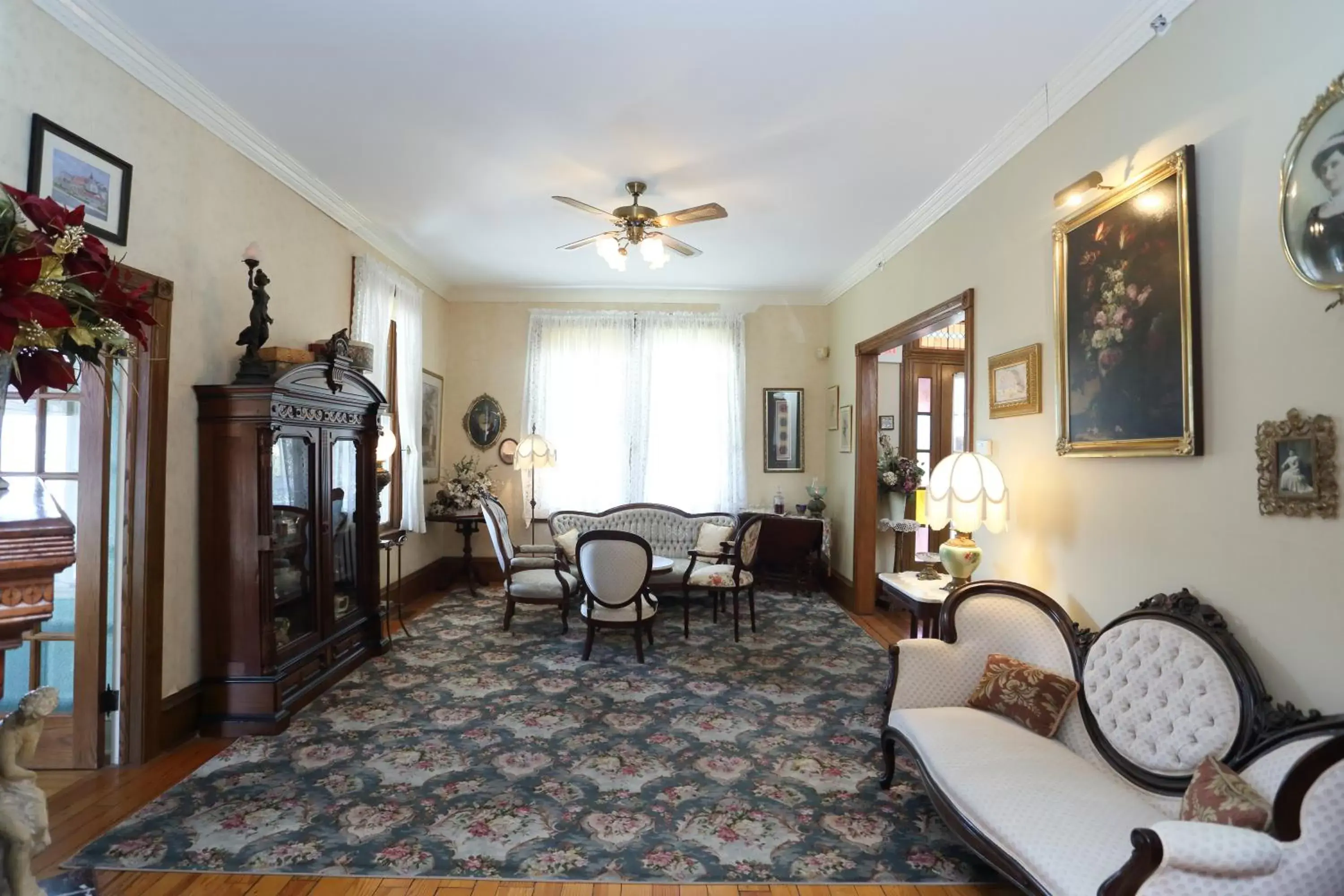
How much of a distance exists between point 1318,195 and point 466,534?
6234mm

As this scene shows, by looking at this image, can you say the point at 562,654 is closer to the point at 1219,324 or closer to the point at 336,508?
the point at 336,508

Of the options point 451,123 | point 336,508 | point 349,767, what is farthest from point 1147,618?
point 336,508

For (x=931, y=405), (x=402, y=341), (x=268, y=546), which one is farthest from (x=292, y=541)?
(x=931, y=405)

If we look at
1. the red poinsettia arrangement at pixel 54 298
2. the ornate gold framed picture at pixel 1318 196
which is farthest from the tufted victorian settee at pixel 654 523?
the red poinsettia arrangement at pixel 54 298

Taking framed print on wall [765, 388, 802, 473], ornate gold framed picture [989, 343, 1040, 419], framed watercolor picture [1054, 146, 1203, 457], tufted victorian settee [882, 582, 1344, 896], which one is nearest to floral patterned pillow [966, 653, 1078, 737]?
tufted victorian settee [882, 582, 1344, 896]

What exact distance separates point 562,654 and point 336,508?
179 cm

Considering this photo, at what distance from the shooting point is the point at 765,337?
23.2ft

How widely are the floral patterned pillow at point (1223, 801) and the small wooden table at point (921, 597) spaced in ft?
4.18

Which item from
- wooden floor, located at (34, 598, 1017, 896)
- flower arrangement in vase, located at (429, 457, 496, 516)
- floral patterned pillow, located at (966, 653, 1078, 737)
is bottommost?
wooden floor, located at (34, 598, 1017, 896)

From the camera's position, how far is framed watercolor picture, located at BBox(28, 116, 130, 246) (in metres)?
2.49

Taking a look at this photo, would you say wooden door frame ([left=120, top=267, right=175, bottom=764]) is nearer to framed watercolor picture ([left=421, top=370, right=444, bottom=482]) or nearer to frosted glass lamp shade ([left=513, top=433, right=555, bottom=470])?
framed watercolor picture ([left=421, top=370, right=444, bottom=482])

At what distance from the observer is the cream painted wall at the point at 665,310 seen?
7.00 meters

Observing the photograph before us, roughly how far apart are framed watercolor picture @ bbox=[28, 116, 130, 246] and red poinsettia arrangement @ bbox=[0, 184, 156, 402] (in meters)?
1.97

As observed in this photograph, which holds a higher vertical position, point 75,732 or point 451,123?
point 451,123
